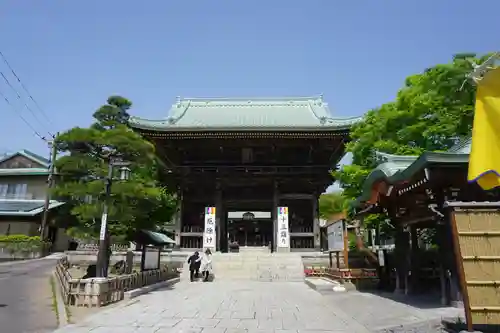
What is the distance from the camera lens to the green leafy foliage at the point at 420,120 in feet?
43.0

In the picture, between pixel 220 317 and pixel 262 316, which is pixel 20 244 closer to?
pixel 220 317

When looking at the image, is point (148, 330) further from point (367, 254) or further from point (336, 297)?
point (367, 254)

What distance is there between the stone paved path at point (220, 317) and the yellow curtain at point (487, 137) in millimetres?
3938

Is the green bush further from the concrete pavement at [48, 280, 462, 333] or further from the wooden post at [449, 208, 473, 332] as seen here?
the wooden post at [449, 208, 473, 332]

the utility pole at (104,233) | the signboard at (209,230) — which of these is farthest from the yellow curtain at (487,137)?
the signboard at (209,230)

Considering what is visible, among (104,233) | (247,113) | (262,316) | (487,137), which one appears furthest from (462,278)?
(247,113)

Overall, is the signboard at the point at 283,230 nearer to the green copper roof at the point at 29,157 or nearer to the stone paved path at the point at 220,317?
the stone paved path at the point at 220,317

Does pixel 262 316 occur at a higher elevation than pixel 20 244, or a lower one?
lower

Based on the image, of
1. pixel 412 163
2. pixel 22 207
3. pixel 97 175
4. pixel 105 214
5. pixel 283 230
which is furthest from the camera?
pixel 22 207

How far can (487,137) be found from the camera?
4.33 meters

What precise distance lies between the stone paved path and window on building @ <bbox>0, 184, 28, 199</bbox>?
1347 inches

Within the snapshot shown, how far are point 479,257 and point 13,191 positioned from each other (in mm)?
44191

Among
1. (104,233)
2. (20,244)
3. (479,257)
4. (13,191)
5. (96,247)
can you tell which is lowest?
(479,257)

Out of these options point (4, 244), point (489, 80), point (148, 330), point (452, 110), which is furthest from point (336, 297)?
point (4, 244)
